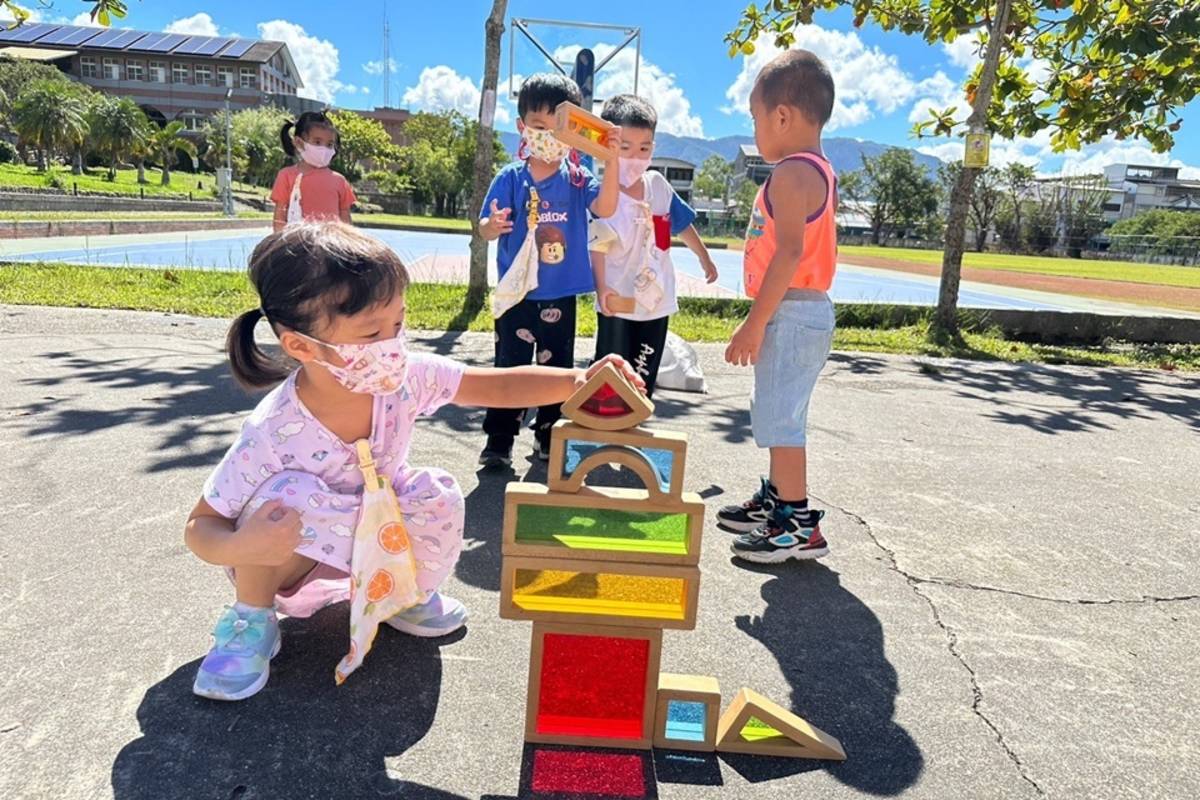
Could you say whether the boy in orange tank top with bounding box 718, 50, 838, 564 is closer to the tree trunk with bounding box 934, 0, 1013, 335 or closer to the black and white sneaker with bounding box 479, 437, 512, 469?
the black and white sneaker with bounding box 479, 437, 512, 469

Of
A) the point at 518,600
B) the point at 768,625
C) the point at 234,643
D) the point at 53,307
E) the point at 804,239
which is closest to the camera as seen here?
the point at 518,600

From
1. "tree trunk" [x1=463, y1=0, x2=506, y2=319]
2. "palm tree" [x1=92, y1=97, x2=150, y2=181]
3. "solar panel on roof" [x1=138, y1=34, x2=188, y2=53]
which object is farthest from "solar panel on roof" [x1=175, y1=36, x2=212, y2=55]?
"tree trunk" [x1=463, y1=0, x2=506, y2=319]

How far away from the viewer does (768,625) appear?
2.46 metres

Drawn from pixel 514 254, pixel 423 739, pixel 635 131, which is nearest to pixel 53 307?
pixel 514 254

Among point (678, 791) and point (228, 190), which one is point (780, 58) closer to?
point (678, 791)

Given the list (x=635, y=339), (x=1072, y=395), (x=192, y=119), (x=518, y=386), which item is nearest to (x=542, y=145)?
(x=635, y=339)

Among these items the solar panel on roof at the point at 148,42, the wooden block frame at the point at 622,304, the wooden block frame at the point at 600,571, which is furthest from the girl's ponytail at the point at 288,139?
the solar panel on roof at the point at 148,42

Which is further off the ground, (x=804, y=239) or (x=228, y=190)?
(x=228, y=190)

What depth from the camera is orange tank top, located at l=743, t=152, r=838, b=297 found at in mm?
2738

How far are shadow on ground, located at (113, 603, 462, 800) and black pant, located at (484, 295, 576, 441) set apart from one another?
63.6 inches

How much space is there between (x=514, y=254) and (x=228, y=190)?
3696 cm

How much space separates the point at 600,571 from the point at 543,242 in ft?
7.04

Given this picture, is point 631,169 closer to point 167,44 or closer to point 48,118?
point 48,118

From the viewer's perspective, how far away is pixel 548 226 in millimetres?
3562
